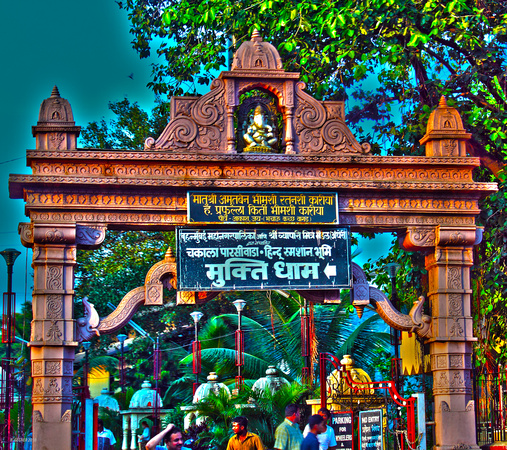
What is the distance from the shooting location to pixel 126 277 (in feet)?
68.2

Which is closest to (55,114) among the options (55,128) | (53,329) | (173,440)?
(55,128)

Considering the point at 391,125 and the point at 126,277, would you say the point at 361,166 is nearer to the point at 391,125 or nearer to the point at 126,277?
the point at 391,125

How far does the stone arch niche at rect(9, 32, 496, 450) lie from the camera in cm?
936

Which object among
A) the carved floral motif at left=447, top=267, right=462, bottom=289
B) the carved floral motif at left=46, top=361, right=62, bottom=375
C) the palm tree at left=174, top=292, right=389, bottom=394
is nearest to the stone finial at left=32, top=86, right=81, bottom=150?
the carved floral motif at left=46, top=361, right=62, bottom=375

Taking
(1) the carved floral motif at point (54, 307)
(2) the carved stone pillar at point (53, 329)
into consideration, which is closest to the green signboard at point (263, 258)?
(2) the carved stone pillar at point (53, 329)

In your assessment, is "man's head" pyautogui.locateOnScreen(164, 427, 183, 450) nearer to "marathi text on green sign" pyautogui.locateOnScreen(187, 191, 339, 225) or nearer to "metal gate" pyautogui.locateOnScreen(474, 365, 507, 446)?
"marathi text on green sign" pyautogui.locateOnScreen(187, 191, 339, 225)

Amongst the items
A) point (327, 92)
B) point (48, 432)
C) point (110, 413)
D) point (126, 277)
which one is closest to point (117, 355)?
point (110, 413)

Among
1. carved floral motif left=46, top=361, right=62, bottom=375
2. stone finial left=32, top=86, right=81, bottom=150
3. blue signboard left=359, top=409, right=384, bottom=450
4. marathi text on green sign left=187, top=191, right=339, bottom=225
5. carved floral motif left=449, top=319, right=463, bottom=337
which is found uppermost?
stone finial left=32, top=86, right=81, bottom=150

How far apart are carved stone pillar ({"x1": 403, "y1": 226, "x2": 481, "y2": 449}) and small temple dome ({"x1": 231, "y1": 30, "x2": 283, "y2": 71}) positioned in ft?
9.46

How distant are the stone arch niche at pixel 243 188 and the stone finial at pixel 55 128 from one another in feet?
0.05

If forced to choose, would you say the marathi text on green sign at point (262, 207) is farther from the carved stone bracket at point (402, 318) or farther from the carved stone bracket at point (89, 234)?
the carved stone bracket at point (402, 318)

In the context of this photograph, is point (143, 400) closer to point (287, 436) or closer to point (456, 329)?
point (456, 329)

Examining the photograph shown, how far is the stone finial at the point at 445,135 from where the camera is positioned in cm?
1035

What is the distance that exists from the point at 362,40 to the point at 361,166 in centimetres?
383
